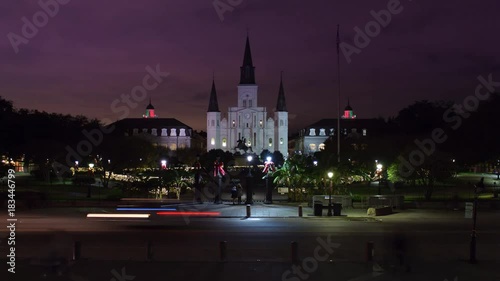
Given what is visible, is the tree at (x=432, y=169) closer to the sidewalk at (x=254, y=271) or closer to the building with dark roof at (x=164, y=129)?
the sidewalk at (x=254, y=271)

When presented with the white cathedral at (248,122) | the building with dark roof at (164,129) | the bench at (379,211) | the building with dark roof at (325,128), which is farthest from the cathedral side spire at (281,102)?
the bench at (379,211)

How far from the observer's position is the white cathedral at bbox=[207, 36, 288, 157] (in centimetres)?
17312

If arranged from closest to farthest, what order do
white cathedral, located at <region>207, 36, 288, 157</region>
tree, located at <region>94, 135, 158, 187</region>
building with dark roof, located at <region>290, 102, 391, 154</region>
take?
tree, located at <region>94, 135, 158, 187</region> → building with dark roof, located at <region>290, 102, 391, 154</region> → white cathedral, located at <region>207, 36, 288, 157</region>

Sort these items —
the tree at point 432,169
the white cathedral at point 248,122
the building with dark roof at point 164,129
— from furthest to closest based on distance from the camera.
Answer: the white cathedral at point 248,122
the building with dark roof at point 164,129
the tree at point 432,169

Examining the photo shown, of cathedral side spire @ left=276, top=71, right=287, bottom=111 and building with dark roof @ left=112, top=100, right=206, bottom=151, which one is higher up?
cathedral side spire @ left=276, top=71, right=287, bottom=111

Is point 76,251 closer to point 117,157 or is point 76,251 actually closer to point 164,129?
point 117,157

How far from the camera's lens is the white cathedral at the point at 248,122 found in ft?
568

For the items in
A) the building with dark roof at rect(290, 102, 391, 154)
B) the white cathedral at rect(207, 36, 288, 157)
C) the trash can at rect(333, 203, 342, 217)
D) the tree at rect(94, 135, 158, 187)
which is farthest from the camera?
the white cathedral at rect(207, 36, 288, 157)

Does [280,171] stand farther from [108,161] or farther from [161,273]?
[161,273]

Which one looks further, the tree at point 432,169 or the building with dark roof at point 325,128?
the building with dark roof at point 325,128

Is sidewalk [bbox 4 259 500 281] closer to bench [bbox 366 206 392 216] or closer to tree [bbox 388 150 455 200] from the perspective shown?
bench [bbox 366 206 392 216]

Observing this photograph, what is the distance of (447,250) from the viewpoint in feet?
68.1

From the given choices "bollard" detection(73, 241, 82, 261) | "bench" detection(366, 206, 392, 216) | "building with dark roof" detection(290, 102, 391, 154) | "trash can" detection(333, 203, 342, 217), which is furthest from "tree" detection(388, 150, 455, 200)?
"building with dark roof" detection(290, 102, 391, 154)

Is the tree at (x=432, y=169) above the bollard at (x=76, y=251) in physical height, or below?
above
